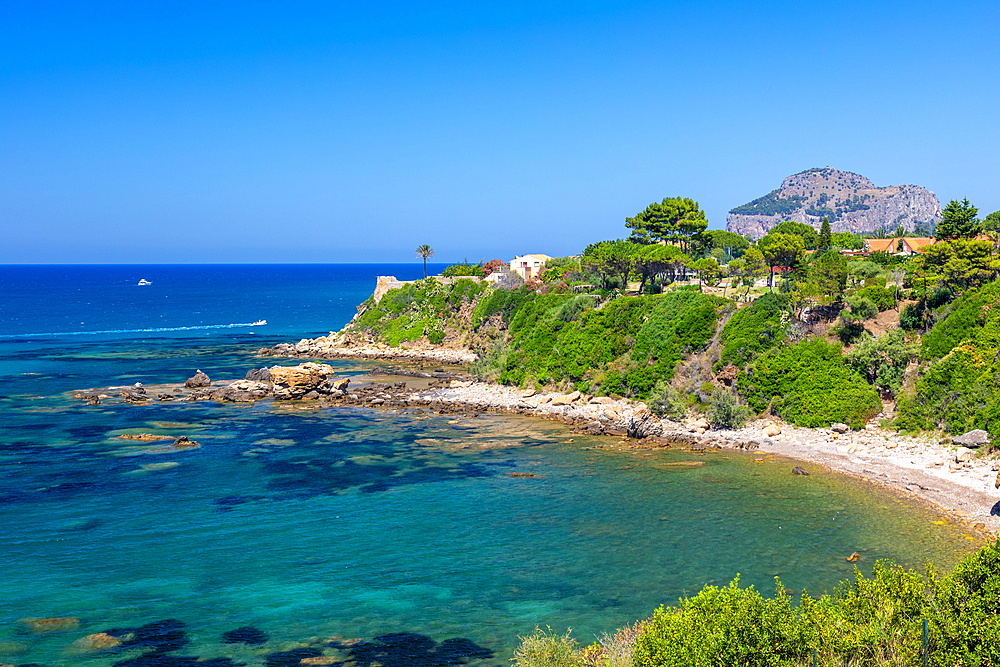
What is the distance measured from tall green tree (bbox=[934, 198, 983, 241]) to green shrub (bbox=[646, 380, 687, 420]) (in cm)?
3796

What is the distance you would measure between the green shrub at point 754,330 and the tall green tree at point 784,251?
844 cm

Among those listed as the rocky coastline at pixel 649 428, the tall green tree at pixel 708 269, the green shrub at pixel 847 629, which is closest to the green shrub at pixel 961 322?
the rocky coastline at pixel 649 428

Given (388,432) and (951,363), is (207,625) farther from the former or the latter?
(951,363)

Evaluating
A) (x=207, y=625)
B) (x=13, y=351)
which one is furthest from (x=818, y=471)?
(x=13, y=351)

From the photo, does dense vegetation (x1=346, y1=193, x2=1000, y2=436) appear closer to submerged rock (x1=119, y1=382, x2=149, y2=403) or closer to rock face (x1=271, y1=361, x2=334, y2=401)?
rock face (x1=271, y1=361, x2=334, y2=401)

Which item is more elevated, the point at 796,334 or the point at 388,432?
the point at 796,334

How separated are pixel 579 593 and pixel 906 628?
11530 mm

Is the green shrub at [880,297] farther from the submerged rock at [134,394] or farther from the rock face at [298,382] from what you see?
the submerged rock at [134,394]

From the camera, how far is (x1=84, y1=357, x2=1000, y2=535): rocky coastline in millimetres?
36219

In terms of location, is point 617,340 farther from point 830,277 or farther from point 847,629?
point 847,629

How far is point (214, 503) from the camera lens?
36.7 m

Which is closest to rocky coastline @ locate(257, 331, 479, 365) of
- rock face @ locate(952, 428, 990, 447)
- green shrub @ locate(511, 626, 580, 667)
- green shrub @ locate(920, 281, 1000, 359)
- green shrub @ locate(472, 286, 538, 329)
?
green shrub @ locate(472, 286, 538, 329)

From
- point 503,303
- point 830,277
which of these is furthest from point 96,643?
point 503,303

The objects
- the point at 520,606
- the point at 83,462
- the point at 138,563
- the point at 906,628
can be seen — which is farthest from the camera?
the point at 83,462
